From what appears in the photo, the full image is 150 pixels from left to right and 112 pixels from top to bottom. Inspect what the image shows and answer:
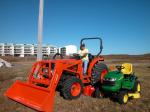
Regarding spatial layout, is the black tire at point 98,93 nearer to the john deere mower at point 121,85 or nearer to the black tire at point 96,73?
the john deere mower at point 121,85

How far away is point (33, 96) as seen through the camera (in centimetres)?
785

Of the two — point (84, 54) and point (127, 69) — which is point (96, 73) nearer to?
point (84, 54)

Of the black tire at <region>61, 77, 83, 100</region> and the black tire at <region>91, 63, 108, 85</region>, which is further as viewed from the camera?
the black tire at <region>91, 63, 108, 85</region>

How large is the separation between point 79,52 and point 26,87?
9.27 feet

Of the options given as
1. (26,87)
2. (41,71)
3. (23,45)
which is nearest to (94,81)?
(41,71)

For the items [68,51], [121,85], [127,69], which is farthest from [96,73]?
[68,51]

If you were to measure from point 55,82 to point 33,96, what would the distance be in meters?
0.93

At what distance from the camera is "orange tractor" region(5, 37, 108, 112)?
744 centimetres

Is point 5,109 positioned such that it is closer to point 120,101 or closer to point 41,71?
point 41,71

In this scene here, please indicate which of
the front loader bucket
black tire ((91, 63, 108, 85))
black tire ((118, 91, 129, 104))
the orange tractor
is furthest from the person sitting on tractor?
the front loader bucket

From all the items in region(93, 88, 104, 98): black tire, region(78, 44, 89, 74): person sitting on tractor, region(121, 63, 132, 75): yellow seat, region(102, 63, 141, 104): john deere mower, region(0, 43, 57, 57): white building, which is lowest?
region(93, 88, 104, 98): black tire

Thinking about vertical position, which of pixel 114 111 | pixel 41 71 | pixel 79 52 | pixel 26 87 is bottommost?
pixel 114 111

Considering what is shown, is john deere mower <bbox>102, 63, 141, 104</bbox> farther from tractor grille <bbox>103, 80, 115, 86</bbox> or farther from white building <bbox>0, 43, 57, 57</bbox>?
white building <bbox>0, 43, 57, 57</bbox>

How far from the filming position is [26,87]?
8375mm
